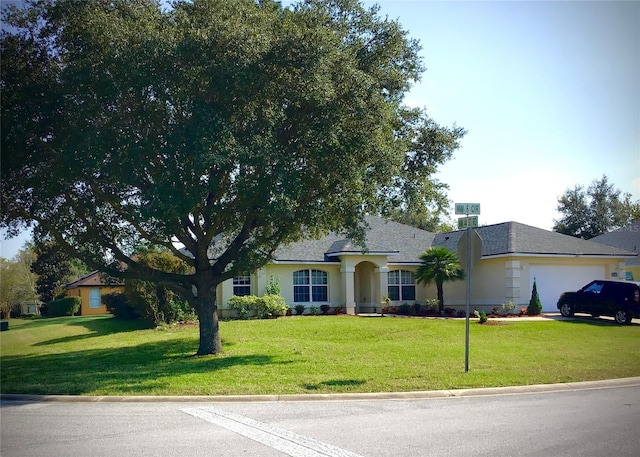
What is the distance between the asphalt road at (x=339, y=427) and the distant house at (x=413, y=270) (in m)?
18.9

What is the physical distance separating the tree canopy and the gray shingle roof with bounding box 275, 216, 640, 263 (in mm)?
14471

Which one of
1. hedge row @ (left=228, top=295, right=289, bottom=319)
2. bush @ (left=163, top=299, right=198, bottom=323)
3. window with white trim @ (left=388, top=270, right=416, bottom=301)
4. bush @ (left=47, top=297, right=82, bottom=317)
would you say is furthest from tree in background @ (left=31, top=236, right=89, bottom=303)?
window with white trim @ (left=388, top=270, right=416, bottom=301)

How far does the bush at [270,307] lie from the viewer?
28.3m

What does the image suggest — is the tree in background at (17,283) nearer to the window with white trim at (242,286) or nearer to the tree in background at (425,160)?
the window with white trim at (242,286)

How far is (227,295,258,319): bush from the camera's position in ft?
93.0

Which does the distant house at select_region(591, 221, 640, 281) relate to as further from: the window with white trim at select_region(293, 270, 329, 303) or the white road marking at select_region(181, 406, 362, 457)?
the white road marking at select_region(181, 406, 362, 457)

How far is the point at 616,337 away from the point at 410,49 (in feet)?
40.0

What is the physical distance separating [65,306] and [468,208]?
38053mm

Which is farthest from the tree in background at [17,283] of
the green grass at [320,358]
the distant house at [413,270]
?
the distant house at [413,270]

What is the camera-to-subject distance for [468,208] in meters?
13.7

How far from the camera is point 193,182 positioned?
1397 cm

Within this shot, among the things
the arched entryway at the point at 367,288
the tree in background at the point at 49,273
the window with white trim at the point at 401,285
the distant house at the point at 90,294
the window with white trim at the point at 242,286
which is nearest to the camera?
the window with white trim at the point at 242,286

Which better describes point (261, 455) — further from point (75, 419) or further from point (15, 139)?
point (15, 139)

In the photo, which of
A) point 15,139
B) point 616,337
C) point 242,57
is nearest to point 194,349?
point 15,139
